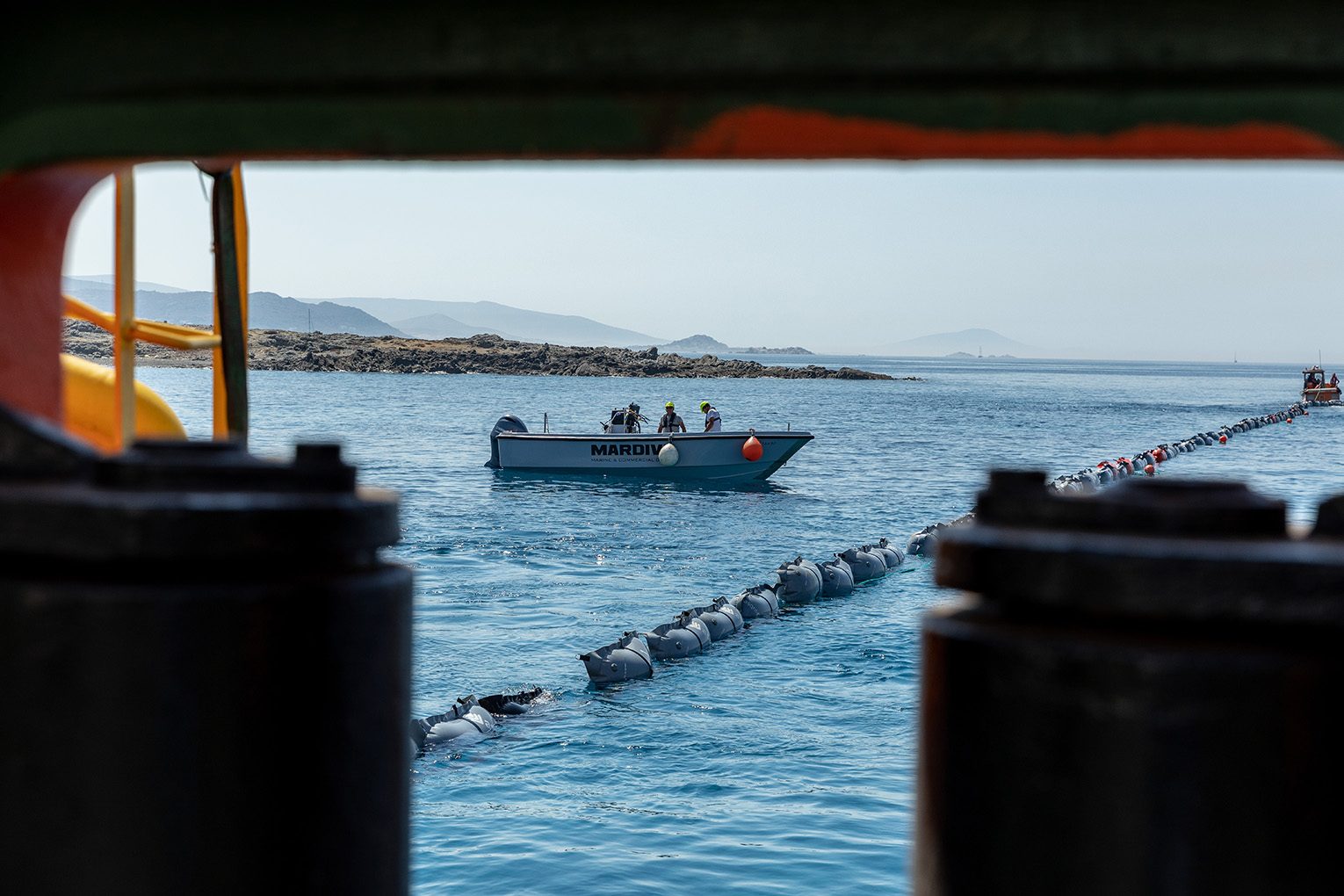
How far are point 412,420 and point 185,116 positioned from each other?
88.6 metres

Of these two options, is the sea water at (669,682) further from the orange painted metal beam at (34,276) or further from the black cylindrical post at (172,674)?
the orange painted metal beam at (34,276)

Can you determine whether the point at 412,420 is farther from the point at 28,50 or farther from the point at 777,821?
the point at 28,50

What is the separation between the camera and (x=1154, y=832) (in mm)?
1233

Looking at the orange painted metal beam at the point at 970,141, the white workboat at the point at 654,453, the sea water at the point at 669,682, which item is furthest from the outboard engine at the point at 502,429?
the orange painted metal beam at the point at 970,141

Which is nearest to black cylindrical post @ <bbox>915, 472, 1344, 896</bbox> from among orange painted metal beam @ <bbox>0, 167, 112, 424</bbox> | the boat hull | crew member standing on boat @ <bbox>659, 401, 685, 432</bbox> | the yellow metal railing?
orange painted metal beam @ <bbox>0, 167, 112, 424</bbox>

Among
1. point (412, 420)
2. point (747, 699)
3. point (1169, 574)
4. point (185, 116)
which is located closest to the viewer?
point (1169, 574)

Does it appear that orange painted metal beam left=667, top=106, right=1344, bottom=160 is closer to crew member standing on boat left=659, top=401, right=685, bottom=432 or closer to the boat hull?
the boat hull

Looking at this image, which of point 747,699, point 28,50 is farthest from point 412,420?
point 28,50

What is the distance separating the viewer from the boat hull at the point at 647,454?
131 feet

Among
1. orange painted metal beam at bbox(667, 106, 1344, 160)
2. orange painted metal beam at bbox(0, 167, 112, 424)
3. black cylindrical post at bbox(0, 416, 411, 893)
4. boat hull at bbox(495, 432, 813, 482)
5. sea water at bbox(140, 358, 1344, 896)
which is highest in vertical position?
orange painted metal beam at bbox(667, 106, 1344, 160)

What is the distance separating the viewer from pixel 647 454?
40.1 metres

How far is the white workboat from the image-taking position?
39.7 metres

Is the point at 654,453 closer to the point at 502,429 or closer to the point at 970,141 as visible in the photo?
the point at 502,429

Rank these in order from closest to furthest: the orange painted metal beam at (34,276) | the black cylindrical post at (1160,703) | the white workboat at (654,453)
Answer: the black cylindrical post at (1160,703)
the orange painted metal beam at (34,276)
the white workboat at (654,453)
